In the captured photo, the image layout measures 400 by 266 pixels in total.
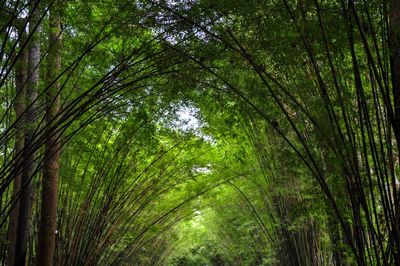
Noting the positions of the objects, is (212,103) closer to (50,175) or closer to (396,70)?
(50,175)

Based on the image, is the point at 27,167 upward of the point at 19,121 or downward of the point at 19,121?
downward

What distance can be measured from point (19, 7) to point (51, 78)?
1136 millimetres

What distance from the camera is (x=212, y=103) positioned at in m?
4.99

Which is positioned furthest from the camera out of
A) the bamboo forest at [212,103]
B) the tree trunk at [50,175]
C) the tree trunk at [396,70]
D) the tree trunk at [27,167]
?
the tree trunk at [50,175]

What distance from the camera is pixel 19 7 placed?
10.7 feet

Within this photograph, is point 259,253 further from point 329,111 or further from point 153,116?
point 329,111

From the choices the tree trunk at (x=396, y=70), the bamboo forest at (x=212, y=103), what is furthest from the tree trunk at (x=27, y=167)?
the tree trunk at (x=396, y=70)

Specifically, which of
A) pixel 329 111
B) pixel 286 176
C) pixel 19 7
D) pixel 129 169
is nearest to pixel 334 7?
pixel 329 111

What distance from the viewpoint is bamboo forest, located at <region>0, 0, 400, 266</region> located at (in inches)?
128

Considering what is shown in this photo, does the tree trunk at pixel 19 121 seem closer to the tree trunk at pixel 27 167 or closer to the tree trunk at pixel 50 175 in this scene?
the tree trunk at pixel 27 167

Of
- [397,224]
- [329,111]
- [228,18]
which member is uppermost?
[228,18]

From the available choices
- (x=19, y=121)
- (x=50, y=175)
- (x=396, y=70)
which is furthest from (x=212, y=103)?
(x=396, y=70)

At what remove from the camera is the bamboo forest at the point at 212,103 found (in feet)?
10.6

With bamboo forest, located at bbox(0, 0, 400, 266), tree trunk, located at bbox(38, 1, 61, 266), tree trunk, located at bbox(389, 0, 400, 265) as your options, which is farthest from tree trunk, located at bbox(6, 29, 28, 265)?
tree trunk, located at bbox(389, 0, 400, 265)
